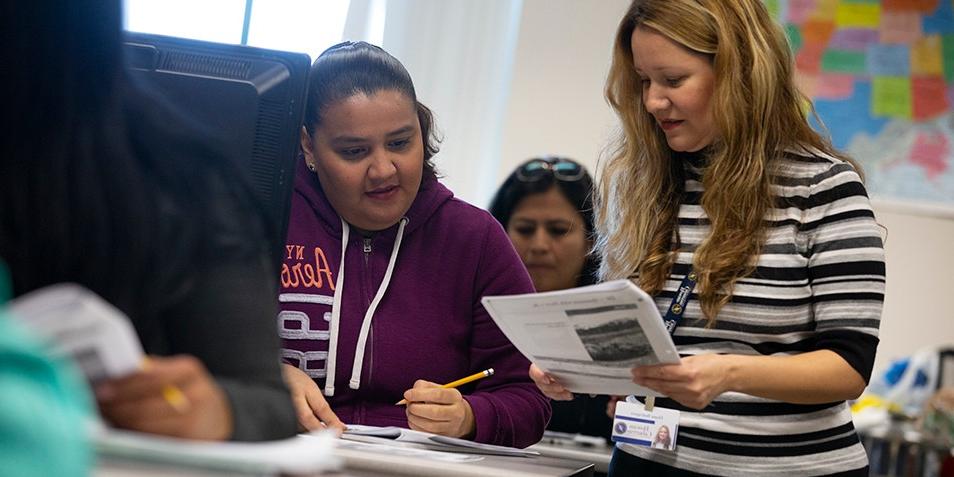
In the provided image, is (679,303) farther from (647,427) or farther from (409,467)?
(409,467)

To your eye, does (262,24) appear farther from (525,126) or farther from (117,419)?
(117,419)

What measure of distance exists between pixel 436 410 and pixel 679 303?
0.40 metres

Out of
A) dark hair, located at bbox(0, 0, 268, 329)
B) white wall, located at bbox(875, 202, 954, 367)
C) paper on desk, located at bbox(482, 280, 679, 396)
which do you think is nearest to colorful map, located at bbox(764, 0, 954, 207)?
white wall, located at bbox(875, 202, 954, 367)

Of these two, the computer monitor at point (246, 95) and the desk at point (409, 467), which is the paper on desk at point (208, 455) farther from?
the computer monitor at point (246, 95)

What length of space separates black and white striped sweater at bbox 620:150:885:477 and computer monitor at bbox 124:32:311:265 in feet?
2.08

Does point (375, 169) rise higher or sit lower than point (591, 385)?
higher

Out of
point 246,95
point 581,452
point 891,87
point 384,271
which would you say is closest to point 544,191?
point 581,452

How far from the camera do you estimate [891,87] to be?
4164 millimetres

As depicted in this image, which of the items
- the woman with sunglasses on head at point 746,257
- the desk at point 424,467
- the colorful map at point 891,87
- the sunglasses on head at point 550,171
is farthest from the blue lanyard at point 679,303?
the colorful map at point 891,87

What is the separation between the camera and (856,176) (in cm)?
162

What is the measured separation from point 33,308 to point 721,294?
1103mm

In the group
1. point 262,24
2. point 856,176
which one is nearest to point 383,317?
point 856,176

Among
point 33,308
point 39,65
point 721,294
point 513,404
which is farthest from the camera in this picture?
point 513,404

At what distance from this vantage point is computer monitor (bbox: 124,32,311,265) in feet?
4.82
